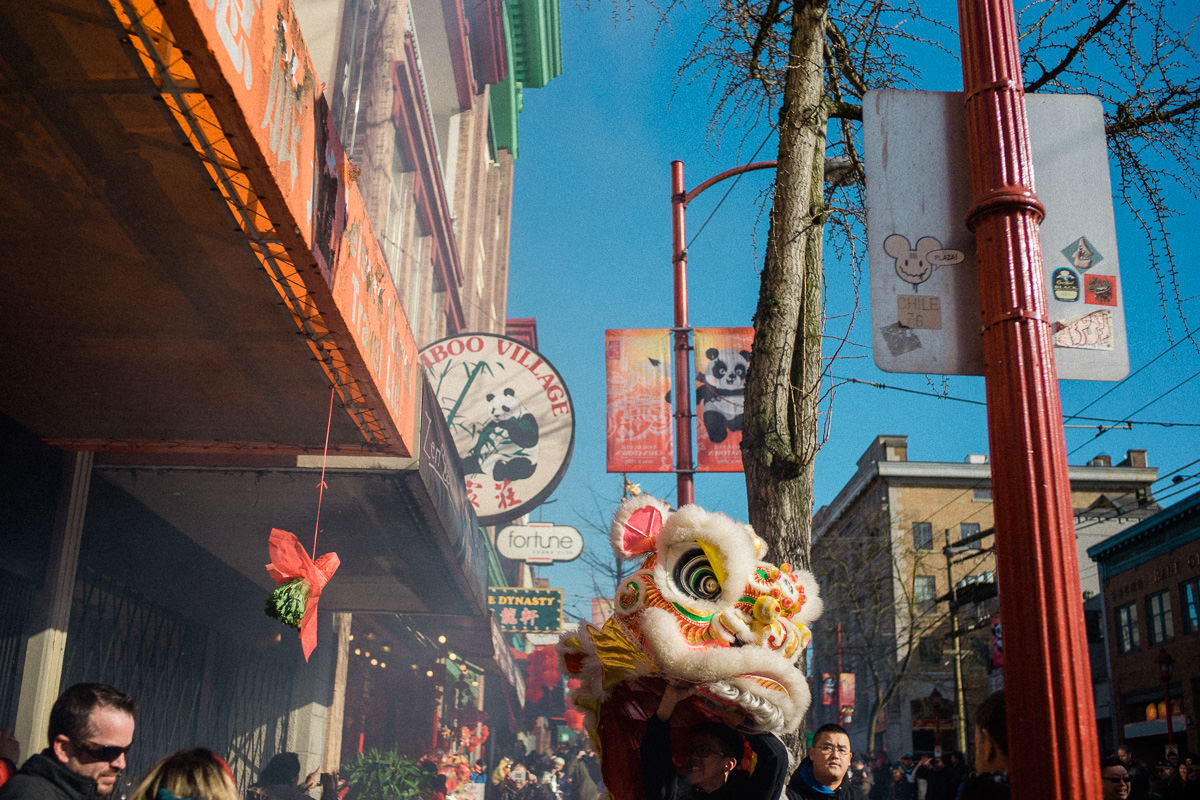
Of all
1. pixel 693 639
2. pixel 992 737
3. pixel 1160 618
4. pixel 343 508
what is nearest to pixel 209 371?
pixel 343 508

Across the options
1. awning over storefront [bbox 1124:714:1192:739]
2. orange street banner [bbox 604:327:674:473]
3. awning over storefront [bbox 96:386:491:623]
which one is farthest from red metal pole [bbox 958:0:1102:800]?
awning over storefront [bbox 1124:714:1192:739]

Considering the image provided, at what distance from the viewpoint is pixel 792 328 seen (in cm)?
527

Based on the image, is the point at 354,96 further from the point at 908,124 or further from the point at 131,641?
the point at 908,124

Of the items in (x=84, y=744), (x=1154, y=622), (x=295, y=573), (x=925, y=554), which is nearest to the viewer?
(x=84, y=744)

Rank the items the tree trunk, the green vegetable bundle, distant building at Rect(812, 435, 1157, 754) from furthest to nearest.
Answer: distant building at Rect(812, 435, 1157, 754), the green vegetable bundle, the tree trunk

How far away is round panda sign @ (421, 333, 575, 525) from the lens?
1421 cm

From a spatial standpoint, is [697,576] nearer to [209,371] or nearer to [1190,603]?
[209,371]

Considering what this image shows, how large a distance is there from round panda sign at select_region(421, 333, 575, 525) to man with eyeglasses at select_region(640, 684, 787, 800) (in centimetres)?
1014

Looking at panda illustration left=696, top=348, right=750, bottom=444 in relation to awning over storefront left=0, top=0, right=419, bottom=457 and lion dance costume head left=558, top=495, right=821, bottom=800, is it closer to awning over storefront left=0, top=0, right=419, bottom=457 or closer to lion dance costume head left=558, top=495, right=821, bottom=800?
awning over storefront left=0, top=0, right=419, bottom=457

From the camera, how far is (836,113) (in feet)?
19.0

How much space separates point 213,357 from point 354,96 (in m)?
8.46

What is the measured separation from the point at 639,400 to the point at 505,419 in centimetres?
347

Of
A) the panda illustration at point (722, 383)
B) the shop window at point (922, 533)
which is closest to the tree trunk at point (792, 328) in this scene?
the panda illustration at point (722, 383)

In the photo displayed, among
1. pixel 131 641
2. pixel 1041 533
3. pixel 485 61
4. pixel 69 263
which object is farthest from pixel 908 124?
pixel 485 61
